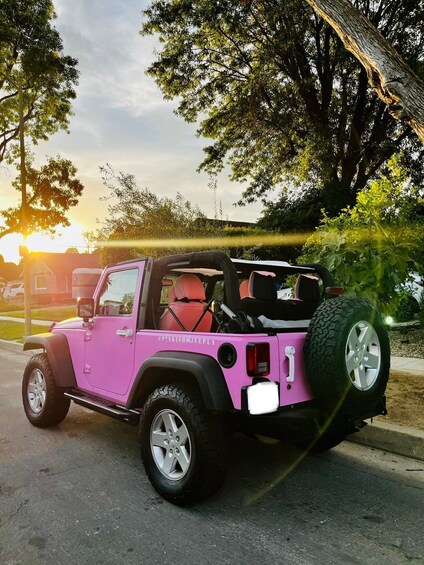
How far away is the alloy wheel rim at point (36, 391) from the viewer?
5.09 meters

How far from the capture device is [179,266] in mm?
3982

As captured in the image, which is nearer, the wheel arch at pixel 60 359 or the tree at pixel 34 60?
the wheel arch at pixel 60 359

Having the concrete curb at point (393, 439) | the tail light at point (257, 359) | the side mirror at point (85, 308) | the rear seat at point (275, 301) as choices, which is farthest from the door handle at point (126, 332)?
the concrete curb at point (393, 439)

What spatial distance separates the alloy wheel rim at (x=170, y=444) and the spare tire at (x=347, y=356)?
1.03 metres

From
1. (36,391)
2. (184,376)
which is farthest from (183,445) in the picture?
(36,391)

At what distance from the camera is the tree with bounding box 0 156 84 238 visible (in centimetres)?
2144

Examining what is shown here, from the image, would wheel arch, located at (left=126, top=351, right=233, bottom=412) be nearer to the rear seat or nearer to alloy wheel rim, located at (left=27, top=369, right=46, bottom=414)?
the rear seat

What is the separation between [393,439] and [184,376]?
2383mm

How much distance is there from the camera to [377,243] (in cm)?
566

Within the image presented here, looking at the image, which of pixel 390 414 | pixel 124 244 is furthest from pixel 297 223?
pixel 390 414

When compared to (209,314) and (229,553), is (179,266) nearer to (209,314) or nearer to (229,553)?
(209,314)

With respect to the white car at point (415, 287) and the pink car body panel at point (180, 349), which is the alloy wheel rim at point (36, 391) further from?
the white car at point (415, 287)

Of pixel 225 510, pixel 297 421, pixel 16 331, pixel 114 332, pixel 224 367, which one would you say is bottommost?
pixel 16 331

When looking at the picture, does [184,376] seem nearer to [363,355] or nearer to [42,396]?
[363,355]
